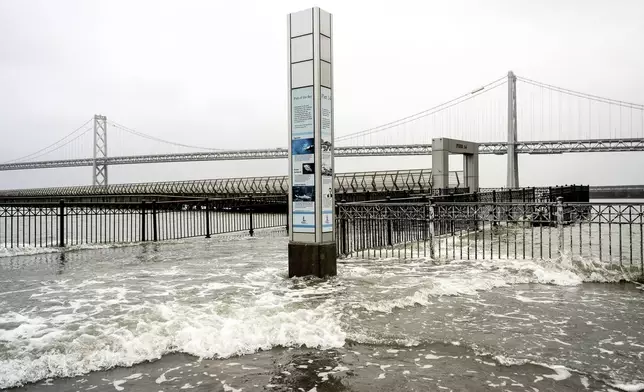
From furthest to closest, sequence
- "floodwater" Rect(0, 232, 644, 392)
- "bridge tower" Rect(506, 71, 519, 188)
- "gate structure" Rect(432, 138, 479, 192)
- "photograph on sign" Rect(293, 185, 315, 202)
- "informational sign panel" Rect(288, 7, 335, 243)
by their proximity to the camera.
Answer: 1. "bridge tower" Rect(506, 71, 519, 188)
2. "gate structure" Rect(432, 138, 479, 192)
3. "photograph on sign" Rect(293, 185, 315, 202)
4. "informational sign panel" Rect(288, 7, 335, 243)
5. "floodwater" Rect(0, 232, 644, 392)

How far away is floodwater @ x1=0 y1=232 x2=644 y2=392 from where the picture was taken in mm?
4066

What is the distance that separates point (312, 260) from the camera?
8.68 m

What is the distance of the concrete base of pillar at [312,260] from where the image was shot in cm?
865

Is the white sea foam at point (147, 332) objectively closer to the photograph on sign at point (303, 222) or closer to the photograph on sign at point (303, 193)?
the photograph on sign at point (303, 222)

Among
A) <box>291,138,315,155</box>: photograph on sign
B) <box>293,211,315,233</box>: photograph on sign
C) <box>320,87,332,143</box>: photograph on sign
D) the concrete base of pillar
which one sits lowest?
the concrete base of pillar

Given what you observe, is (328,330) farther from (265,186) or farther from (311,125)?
(265,186)

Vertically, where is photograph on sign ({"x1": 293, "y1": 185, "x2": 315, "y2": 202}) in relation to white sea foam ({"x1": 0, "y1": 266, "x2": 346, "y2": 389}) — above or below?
above

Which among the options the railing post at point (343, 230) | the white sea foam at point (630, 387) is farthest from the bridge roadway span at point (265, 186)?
the white sea foam at point (630, 387)

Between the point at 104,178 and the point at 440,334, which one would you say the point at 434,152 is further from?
the point at 104,178

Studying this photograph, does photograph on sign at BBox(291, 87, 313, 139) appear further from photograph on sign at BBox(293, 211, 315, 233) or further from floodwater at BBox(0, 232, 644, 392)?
floodwater at BBox(0, 232, 644, 392)

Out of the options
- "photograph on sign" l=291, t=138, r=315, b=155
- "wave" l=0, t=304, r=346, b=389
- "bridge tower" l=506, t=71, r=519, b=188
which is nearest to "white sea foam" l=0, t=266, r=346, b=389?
"wave" l=0, t=304, r=346, b=389

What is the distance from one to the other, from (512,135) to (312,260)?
67927mm

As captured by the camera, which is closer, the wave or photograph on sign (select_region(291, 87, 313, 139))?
the wave

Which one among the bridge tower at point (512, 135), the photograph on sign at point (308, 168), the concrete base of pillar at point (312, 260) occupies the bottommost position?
the concrete base of pillar at point (312, 260)
